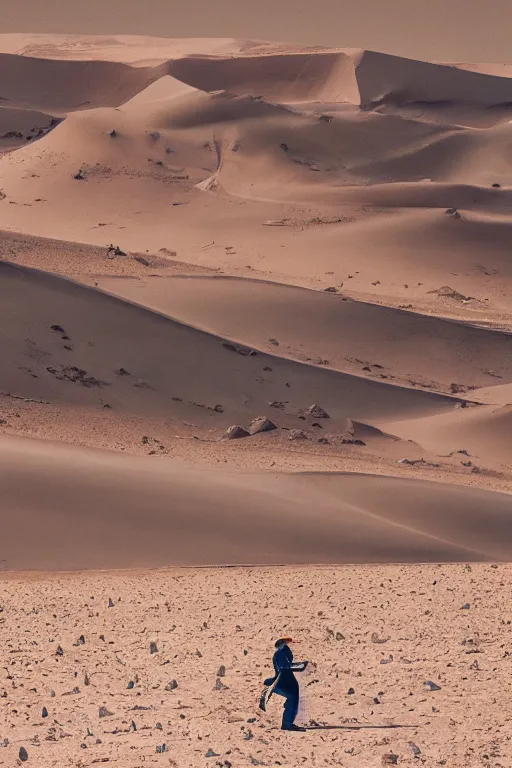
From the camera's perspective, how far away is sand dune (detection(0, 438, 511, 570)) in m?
10.8

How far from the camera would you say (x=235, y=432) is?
1480 cm

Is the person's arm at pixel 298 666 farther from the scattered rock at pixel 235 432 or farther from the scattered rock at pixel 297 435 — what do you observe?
the scattered rock at pixel 297 435

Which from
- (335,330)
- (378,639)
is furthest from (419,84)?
(378,639)

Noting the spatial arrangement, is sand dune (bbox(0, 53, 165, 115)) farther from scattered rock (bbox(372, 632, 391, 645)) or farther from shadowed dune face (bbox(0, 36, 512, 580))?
scattered rock (bbox(372, 632, 391, 645))

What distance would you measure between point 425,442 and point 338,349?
4.59 metres

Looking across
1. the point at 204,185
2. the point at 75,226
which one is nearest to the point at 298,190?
the point at 204,185

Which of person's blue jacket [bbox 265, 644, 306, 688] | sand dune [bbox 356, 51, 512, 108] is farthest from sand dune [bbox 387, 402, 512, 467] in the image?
sand dune [bbox 356, 51, 512, 108]

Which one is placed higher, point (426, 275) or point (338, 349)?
point (426, 275)

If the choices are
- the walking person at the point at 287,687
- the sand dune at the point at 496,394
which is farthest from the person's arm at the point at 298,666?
the sand dune at the point at 496,394

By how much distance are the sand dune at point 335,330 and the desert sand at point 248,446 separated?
63 mm

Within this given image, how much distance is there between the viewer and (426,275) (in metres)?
28.3

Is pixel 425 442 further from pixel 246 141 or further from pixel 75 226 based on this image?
pixel 246 141

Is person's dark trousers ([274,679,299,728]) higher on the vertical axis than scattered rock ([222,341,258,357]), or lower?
lower

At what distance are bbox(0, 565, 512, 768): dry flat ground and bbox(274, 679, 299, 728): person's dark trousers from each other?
0.30ft
